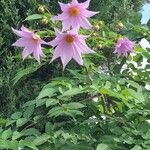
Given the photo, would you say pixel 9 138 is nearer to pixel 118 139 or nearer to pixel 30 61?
pixel 118 139

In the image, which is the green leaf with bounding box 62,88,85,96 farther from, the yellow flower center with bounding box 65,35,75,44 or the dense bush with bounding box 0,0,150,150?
the yellow flower center with bounding box 65,35,75,44

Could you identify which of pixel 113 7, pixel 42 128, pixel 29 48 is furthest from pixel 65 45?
pixel 113 7

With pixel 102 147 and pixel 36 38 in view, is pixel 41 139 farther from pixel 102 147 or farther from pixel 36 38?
pixel 36 38

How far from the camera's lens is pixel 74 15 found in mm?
2316

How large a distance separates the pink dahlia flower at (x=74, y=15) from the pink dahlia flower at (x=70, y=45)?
4 centimetres

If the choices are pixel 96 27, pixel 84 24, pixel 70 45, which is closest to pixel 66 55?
pixel 70 45

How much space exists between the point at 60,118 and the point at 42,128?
0.34m

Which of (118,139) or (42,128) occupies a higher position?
(118,139)

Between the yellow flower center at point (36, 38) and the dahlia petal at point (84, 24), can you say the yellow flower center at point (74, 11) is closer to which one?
the dahlia petal at point (84, 24)

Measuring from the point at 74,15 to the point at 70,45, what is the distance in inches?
5.3

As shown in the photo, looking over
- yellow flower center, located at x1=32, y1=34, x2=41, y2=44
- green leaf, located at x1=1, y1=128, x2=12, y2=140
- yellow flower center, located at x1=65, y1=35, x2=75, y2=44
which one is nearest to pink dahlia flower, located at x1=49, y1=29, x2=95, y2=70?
yellow flower center, located at x1=65, y1=35, x2=75, y2=44

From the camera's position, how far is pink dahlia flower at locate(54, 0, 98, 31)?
231 cm

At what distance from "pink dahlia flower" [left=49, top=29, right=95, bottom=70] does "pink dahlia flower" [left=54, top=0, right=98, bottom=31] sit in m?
0.04

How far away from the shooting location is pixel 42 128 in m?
3.26
